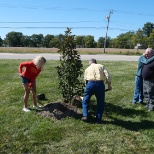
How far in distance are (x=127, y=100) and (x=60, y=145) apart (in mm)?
→ 4136

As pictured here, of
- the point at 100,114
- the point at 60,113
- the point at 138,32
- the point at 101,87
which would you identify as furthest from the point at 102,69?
the point at 138,32

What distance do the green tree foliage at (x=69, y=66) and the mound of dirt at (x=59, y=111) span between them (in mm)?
336

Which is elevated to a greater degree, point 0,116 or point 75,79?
point 75,79

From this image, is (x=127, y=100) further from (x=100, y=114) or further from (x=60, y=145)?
(x=60, y=145)

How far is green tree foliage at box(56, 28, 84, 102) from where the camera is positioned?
740 cm

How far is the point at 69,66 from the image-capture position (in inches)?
290

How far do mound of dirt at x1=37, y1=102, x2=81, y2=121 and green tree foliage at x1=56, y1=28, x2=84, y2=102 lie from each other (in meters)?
0.34

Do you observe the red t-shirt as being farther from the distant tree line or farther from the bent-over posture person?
the distant tree line

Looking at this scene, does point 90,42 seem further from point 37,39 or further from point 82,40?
point 37,39

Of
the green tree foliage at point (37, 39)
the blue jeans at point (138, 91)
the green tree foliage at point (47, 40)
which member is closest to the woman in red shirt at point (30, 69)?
the blue jeans at point (138, 91)

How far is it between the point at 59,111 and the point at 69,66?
3.96 feet

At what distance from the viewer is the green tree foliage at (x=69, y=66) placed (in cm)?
740

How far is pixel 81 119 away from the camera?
6.79m

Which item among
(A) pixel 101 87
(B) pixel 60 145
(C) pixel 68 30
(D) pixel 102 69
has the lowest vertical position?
(B) pixel 60 145
